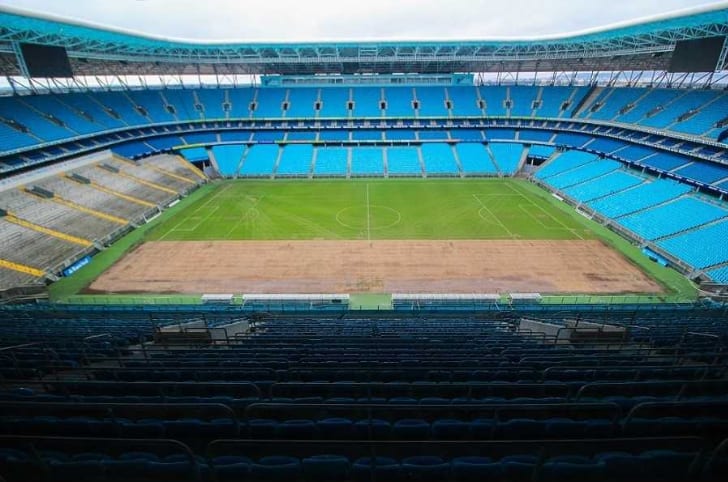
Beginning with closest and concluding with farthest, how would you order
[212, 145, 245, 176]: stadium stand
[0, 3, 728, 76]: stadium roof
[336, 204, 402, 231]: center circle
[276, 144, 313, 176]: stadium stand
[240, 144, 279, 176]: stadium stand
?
[0, 3, 728, 76]: stadium roof → [336, 204, 402, 231]: center circle → [276, 144, 313, 176]: stadium stand → [240, 144, 279, 176]: stadium stand → [212, 145, 245, 176]: stadium stand

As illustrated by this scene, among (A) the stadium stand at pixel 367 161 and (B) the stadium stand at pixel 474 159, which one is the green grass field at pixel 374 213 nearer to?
(B) the stadium stand at pixel 474 159

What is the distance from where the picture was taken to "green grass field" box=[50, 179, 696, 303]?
92.3 ft

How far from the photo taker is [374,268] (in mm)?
26375

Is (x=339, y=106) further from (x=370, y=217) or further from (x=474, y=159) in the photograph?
(x=370, y=217)

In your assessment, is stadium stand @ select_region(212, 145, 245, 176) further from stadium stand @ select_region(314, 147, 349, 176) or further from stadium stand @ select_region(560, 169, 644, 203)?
stadium stand @ select_region(560, 169, 644, 203)

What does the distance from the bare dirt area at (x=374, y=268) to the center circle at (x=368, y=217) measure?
3711 mm

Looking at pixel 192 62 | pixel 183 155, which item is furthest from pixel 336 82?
pixel 183 155

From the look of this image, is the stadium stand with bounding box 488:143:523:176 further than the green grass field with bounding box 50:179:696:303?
Yes

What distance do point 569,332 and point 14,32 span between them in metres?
44.4

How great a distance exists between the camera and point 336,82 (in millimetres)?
62438

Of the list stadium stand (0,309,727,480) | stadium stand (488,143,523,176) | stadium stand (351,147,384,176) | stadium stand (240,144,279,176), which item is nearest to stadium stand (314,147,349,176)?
stadium stand (351,147,384,176)

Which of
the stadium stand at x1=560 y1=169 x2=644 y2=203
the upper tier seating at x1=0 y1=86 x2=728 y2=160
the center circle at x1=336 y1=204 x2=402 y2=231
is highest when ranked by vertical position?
the upper tier seating at x1=0 y1=86 x2=728 y2=160

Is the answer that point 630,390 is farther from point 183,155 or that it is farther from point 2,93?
point 2,93

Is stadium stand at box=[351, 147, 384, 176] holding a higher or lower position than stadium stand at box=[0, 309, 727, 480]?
higher
